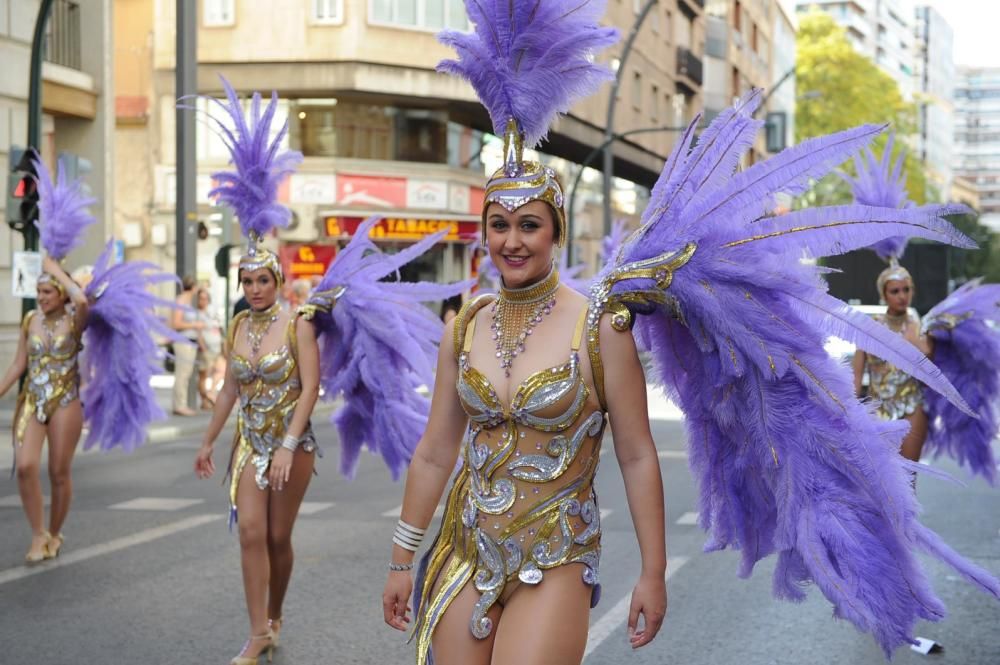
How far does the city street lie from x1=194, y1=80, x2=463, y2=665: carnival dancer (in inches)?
20.1

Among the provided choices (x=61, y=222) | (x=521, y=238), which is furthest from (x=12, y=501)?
(x=521, y=238)

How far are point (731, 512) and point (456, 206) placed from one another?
31.0 meters

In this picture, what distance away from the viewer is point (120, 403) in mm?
9945

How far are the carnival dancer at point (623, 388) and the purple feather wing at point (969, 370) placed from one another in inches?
191

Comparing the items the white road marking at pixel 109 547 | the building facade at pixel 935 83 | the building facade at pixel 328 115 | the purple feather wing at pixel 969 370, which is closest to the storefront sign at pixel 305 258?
the building facade at pixel 328 115

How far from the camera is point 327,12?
110ft

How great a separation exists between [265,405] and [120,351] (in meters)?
3.32

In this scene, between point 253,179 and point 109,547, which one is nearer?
point 253,179

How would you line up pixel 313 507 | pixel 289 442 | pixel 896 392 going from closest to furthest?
pixel 289 442 < pixel 896 392 < pixel 313 507

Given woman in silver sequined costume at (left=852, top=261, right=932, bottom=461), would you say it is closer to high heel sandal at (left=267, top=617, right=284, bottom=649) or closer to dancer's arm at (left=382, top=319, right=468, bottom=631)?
high heel sandal at (left=267, top=617, right=284, bottom=649)

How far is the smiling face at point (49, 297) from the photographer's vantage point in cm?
905

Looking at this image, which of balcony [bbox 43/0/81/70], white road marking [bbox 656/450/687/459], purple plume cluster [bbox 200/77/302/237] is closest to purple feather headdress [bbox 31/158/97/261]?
purple plume cluster [bbox 200/77/302/237]

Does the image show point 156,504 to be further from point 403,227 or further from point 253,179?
point 403,227

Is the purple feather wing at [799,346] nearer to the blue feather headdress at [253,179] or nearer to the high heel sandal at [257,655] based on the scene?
the high heel sandal at [257,655]
